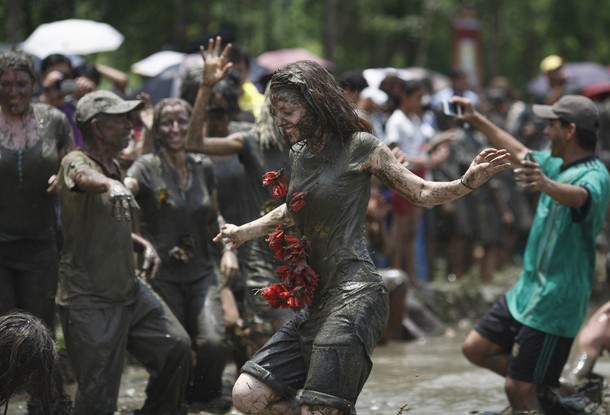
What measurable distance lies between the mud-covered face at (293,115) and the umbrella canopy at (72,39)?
7.08 meters

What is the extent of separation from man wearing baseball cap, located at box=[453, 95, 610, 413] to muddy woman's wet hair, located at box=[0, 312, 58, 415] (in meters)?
3.41

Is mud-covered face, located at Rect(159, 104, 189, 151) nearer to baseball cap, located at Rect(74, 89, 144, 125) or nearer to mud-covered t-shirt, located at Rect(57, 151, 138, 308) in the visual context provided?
baseball cap, located at Rect(74, 89, 144, 125)

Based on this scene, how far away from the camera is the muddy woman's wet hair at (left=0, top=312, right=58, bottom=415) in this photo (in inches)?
233

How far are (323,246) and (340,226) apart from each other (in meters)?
0.14

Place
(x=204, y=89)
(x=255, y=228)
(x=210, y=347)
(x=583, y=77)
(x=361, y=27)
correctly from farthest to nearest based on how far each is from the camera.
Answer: (x=361, y=27) → (x=583, y=77) → (x=210, y=347) → (x=204, y=89) → (x=255, y=228)

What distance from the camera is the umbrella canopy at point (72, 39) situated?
12953 mm

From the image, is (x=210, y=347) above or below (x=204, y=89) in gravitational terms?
below

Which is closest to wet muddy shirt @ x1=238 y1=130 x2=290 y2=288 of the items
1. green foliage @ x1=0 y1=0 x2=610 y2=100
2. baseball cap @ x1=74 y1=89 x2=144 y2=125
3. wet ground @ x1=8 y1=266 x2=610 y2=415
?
wet ground @ x1=8 y1=266 x2=610 y2=415

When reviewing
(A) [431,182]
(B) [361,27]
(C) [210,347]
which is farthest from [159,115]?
(B) [361,27]

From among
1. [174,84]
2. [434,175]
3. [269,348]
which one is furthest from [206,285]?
[434,175]

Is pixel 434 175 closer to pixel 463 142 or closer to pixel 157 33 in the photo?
pixel 463 142

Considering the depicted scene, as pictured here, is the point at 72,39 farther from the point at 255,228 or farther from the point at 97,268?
the point at 255,228

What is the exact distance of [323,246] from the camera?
618cm

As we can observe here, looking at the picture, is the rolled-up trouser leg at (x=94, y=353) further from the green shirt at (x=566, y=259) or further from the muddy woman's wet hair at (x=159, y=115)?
the green shirt at (x=566, y=259)
